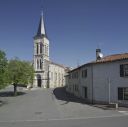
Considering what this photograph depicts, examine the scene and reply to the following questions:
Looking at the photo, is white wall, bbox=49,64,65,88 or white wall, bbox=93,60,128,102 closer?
white wall, bbox=93,60,128,102

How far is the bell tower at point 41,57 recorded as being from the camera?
89.2 meters

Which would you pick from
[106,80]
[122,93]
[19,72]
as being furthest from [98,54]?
[19,72]

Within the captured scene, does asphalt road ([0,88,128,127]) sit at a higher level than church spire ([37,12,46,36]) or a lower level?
lower

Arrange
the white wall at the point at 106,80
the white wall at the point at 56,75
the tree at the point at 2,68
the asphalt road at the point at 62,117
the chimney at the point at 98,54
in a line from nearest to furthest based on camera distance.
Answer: the asphalt road at the point at 62,117 → the white wall at the point at 106,80 → the tree at the point at 2,68 → the chimney at the point at 98,54 → the white wall at the point at 56,75

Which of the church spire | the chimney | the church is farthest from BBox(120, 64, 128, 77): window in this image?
the church spire

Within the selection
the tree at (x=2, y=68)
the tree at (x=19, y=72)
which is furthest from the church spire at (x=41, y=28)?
the tree at (x=2, y=68)

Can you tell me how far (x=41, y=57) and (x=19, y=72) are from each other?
1675 inches

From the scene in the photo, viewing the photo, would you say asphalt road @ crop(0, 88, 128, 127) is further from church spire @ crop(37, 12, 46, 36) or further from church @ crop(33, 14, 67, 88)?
church spire @ crop(37, 12, 46, 36)

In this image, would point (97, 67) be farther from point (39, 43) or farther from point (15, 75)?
point (39, 43)

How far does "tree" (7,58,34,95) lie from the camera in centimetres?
4716

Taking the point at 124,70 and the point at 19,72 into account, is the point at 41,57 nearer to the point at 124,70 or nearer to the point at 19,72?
the point at 19,72

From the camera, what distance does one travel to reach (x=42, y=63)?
8962cm

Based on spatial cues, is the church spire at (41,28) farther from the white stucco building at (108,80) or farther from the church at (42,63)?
the white stucco building at (108,80)

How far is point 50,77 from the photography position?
89562mm
